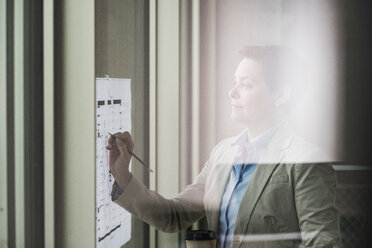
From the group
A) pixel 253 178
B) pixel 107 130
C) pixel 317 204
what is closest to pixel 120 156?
pixel 107 130

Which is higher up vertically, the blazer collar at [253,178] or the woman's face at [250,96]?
the woman's face at [250,96]

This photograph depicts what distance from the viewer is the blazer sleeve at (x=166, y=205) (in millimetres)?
1146

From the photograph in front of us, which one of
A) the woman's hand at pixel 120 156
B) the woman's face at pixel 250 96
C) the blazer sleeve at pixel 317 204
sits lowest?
the blazer sleeve at pixel 317 204

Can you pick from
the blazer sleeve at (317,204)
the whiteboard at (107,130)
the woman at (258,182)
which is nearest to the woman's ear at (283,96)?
the woman at (258,182)

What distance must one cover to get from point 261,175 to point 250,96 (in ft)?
0.56

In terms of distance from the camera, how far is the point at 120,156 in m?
1.13

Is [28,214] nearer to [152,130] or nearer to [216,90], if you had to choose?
[152,130]

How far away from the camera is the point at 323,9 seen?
123 cm

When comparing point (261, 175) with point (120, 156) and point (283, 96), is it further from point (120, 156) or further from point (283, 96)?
point (120, 156)

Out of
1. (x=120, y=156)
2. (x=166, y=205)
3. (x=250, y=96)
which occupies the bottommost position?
(x=166, y=205)

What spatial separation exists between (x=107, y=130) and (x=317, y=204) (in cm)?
48

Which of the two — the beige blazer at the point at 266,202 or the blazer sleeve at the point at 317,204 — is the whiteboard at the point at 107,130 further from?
the blazer sleeve at the point at 317,204

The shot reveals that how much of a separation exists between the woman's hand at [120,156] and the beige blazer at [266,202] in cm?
9

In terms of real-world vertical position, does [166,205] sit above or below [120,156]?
below
